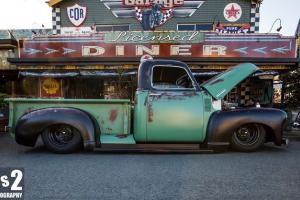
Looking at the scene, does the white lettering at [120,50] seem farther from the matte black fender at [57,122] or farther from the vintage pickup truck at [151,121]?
the matte black fender at [57,122]

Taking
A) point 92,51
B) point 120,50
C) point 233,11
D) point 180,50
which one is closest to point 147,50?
point 120,50

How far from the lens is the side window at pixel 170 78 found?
652cm

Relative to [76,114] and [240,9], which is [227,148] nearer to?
[76,114]

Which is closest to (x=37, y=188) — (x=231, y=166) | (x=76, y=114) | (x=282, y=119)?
(x=76, y=114)

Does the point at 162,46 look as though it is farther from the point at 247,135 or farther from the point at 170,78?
the point at 247,135

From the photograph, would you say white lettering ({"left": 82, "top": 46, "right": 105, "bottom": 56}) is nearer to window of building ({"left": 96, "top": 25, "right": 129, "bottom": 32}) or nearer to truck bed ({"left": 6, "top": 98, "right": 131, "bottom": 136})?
window of building ({"left": 96, "top": 25, "right": 129, "bottom": 32})

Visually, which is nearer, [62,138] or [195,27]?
[62,138]

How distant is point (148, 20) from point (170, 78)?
9.82 meters

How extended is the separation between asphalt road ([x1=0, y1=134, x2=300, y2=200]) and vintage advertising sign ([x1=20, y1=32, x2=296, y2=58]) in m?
7.66

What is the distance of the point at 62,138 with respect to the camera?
6453mm

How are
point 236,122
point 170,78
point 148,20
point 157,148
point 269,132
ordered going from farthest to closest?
point 148,20, point 170,78, point 269,132, point 157,148, point 236,122

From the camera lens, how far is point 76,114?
610 centimetres

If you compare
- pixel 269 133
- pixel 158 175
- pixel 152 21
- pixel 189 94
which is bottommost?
pixel 158 175

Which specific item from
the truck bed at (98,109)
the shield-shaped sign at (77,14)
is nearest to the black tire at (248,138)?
the truck bed at (98,109)
